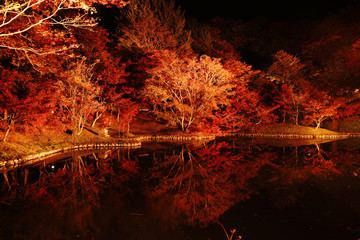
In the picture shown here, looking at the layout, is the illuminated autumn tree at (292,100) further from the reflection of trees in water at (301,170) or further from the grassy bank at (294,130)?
the reflection of trees in water at (301,170)

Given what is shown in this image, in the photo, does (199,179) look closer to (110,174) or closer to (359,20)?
(110,174)

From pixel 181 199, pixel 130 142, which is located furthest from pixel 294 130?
pixel 181 199

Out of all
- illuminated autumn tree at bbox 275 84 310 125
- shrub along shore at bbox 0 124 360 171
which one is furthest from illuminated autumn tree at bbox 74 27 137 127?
illuminated autumn tree at bbox 275 84 310 125

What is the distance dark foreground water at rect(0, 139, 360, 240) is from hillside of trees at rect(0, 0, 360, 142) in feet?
13.9

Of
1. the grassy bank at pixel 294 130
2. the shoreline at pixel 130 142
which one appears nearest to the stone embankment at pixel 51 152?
the shoreline at pixel 130 142

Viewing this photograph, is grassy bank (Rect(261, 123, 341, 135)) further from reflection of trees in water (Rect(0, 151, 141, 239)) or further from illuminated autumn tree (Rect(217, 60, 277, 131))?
reflection of trees in water (Rect(0, 151, 141, 239))

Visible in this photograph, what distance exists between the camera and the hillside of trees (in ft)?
36.6

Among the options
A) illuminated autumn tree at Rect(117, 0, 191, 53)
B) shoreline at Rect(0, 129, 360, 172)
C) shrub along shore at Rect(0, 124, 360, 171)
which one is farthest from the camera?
illuminated autumn tree at Rect(117, 0, 191, 53)

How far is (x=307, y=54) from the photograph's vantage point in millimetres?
31359

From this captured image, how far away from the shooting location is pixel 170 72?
18.1m

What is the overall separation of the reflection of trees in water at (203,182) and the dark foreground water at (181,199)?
0.03m

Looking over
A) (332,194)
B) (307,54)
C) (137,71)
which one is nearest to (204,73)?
(137,71)

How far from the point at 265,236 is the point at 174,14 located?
96.2ft

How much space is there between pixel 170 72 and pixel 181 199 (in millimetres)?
12885
